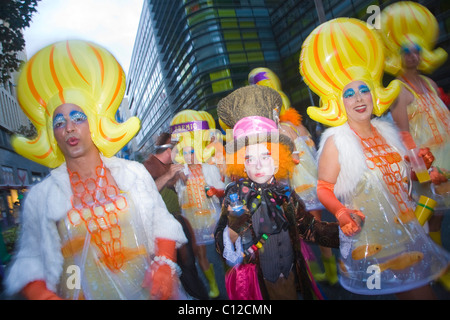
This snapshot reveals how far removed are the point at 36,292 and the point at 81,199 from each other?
18.7 inches

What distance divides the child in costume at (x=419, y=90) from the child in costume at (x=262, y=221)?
1.27m

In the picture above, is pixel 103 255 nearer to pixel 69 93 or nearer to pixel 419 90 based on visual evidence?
pixel 69 93

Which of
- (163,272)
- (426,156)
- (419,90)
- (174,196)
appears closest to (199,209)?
(174,196)

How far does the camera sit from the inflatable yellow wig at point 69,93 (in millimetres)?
1446

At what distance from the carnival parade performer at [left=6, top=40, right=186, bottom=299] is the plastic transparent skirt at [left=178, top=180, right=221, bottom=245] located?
186cm

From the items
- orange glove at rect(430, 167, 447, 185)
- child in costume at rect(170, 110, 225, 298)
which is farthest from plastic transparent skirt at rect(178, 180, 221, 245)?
orange glove at rect(430, 167, 447, 185)

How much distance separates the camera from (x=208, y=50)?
388 centimetres

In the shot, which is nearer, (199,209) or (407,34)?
(407,34)

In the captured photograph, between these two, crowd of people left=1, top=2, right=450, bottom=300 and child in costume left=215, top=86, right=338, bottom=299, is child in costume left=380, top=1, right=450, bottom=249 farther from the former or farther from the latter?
child in costume left=215, top=86, right=338, bottom=299

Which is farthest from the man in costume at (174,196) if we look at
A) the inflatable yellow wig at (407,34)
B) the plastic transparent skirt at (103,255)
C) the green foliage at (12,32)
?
the inflatable yellow wig at (407,34)

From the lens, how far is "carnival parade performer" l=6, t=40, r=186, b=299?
1414 millimetres

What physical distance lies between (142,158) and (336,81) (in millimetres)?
1825

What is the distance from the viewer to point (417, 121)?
2490 mm

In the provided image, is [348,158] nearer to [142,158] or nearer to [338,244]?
[338,244]
